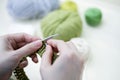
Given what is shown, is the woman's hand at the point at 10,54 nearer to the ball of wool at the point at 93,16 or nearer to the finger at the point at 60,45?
the finger at the point at 60,45

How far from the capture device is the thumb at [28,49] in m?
0.42

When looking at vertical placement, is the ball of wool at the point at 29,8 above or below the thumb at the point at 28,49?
above

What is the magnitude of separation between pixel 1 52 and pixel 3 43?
0.09 feet

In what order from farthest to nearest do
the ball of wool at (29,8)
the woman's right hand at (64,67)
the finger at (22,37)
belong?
the ball of wool at (29,8) < the finger at (22,37) < the woman's right hand at (64,67)

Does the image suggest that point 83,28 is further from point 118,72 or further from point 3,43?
point 3,43

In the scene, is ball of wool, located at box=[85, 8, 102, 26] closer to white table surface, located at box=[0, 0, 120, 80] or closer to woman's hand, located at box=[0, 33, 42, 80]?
white table surface, located at box=[0, 0, 120, 80]

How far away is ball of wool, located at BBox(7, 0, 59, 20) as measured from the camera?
2.46 feet

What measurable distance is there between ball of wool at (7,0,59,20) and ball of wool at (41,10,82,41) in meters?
0.07

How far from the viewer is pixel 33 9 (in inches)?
29.9

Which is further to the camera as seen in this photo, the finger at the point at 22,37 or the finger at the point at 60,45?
the finger at the point at 22,37

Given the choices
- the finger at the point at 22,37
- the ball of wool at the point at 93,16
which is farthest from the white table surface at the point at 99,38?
the finger at the point at 22,37

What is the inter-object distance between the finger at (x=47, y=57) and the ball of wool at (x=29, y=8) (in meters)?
0.35

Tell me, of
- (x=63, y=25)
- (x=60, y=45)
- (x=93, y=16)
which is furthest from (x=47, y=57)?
(x=93, y=16)

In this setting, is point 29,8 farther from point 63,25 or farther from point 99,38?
point 99,38
